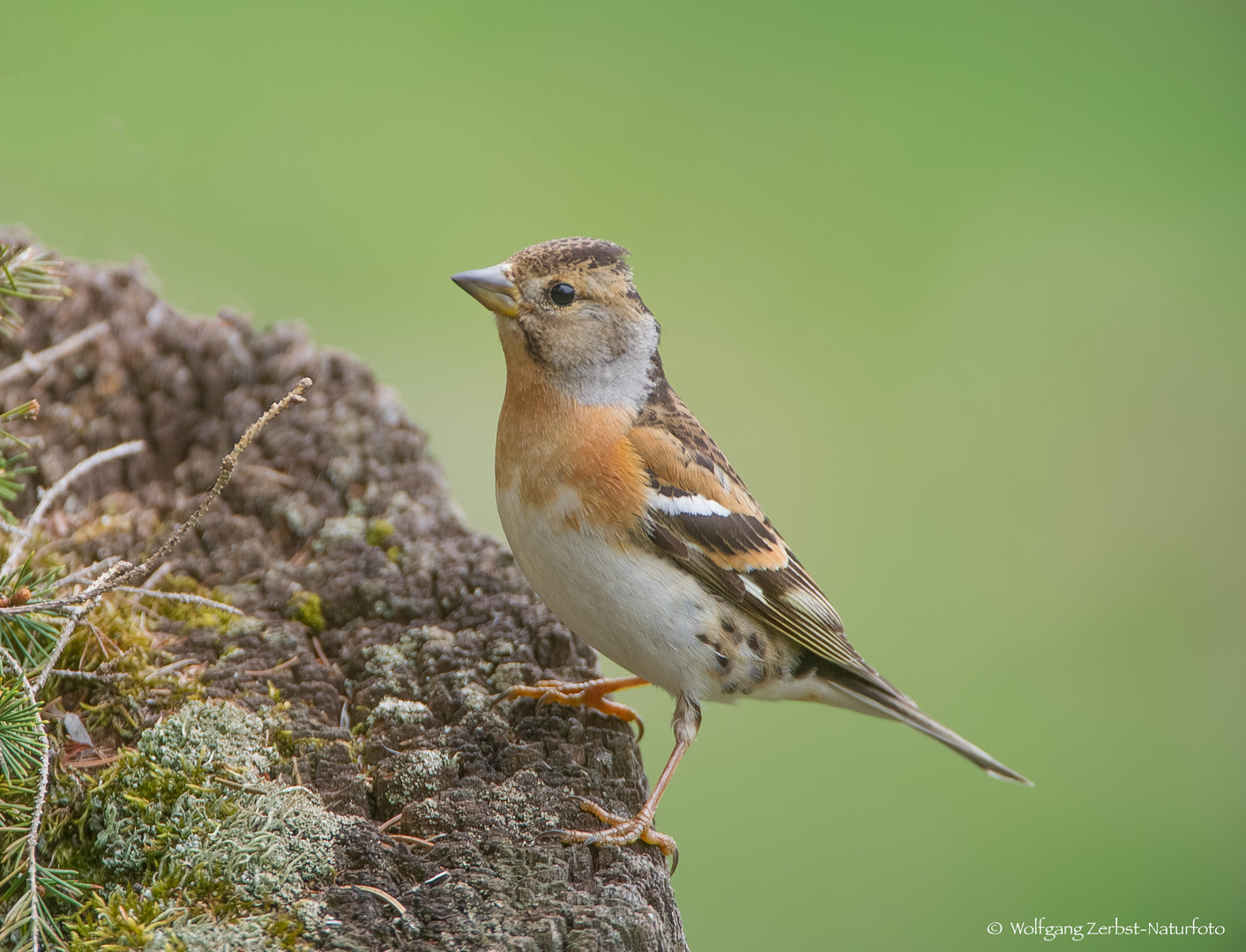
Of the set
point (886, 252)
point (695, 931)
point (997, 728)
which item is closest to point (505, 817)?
point (695, 931)

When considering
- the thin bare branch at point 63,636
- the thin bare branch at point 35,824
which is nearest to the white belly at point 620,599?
the thin bare branch at point 63,636

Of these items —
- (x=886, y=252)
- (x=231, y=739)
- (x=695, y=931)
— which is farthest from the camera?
(x=886, y=252)

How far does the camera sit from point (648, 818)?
2.88 m

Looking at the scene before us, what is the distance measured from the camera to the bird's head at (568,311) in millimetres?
3559

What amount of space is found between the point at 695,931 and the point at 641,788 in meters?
2.97

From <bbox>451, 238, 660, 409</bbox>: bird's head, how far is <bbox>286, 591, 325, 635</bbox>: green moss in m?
1.06

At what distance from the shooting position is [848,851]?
610 cm

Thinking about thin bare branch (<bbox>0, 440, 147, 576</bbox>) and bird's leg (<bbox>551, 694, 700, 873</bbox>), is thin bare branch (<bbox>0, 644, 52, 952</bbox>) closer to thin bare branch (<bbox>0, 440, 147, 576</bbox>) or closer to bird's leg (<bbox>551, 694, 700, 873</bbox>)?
thin bare branch (<bbox>0, 440, 147, 576</bbox>)

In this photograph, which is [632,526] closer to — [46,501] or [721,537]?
[721,537]

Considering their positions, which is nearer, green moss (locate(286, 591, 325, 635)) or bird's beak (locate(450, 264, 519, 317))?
green moss (locate(286, 591, 325, 635))

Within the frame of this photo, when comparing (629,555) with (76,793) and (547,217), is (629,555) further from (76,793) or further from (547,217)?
(547,217)

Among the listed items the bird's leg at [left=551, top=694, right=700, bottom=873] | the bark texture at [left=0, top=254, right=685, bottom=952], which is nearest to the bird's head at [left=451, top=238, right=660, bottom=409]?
the bark texture at [left=0, top=254, right=685, bottom=952]

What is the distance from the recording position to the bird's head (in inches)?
140

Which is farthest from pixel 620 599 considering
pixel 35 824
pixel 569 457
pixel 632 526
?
pixel 35 824
